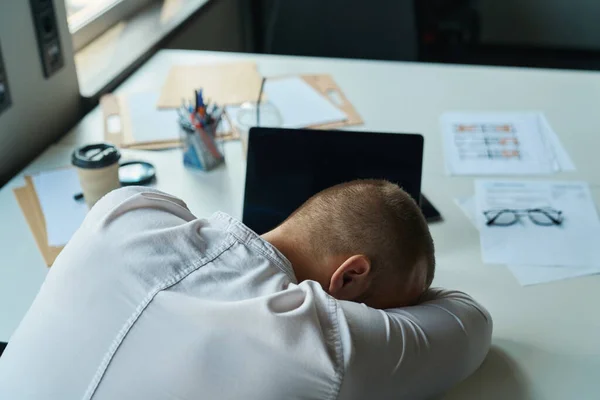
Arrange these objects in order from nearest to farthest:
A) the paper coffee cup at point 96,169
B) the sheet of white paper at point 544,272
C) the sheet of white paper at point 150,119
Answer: the sheet of white paper at point 544,272
the paper coffee cup at point 96,169
the sheet of white paper at point 150,119

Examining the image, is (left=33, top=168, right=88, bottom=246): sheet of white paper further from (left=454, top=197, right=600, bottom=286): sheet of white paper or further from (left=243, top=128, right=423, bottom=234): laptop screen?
(left=454, top=197, right=600, bottom=286): sheet of white paper

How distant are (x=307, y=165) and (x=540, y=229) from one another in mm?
500

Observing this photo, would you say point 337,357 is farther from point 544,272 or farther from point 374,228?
point 544,272

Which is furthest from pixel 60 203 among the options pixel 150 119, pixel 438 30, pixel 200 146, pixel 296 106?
pixel 438 30

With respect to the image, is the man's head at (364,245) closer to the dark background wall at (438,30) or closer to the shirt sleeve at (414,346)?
the shirt sleeve at (414,346)

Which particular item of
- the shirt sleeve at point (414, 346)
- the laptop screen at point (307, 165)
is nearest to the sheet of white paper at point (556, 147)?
the laptop screen at point (307, 165)

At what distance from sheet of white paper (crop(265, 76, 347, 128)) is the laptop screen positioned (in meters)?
0.46

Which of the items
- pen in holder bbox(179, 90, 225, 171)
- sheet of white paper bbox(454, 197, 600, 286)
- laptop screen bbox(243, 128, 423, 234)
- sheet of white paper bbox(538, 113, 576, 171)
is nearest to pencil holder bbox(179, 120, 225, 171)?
pen in holder bbox(179, 90, 225, 171)

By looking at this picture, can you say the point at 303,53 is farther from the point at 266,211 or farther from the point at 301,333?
the point at 301,333

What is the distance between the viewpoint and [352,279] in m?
0.89

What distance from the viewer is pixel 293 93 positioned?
1921 mm

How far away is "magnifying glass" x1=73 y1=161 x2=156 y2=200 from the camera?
1.48 metres

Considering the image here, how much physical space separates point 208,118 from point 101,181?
0.99 ft

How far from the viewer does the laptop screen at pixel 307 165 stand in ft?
4.09
